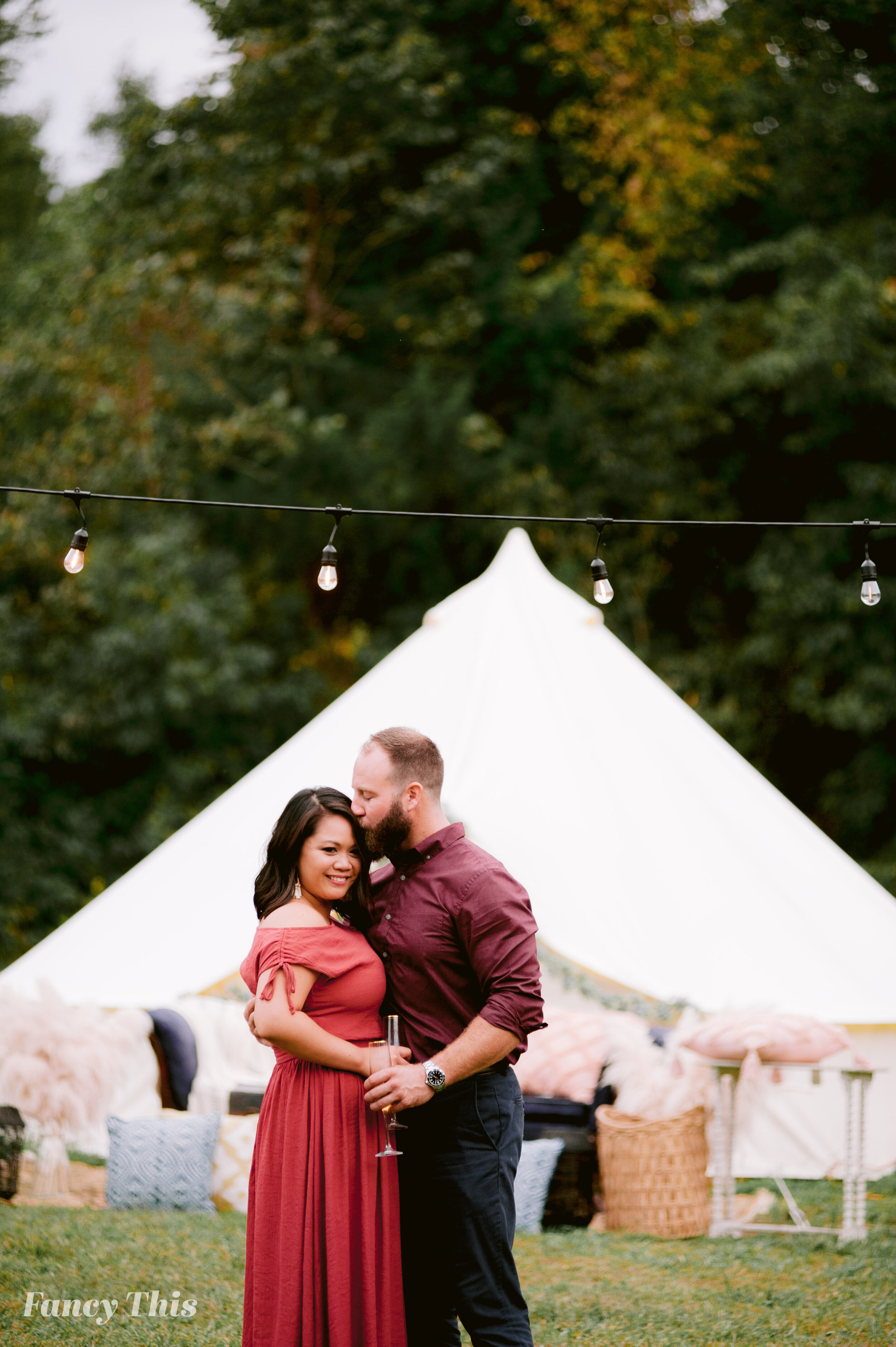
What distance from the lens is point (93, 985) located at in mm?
4945

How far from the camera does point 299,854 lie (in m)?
2.42

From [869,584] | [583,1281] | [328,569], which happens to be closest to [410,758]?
[328,569]

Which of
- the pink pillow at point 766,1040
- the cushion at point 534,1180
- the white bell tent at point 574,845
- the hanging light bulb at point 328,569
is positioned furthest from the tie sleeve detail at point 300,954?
the white bell tent at point 574,845

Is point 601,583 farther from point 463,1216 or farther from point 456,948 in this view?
point 463,1216

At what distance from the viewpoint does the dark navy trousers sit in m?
2.28

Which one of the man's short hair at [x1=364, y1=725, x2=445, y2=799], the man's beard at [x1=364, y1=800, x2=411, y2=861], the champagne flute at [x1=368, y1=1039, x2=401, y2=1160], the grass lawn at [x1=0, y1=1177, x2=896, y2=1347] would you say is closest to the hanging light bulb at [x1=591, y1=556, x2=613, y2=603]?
the man's short hair at [x1=364, y1=725, x2=445, y2=799]

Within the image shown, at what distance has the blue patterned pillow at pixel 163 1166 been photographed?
4195mm

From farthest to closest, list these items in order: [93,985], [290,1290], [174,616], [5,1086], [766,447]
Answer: [766,447] → [174,616] → [93,985] → [5,1086] → [290,1290]

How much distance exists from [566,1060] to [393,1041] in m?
2.15

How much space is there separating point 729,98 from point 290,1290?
11.6 m

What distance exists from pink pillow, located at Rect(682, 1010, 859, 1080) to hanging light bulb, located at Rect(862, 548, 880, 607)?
1.63m

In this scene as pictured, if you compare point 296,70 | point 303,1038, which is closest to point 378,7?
point 296,70

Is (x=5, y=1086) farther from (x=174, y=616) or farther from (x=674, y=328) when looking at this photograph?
(x=674, y=328)

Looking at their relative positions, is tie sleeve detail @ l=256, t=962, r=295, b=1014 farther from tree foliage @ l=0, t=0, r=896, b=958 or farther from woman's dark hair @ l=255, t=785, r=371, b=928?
tree foliage @ l=0, t=0, r=896, b=958
